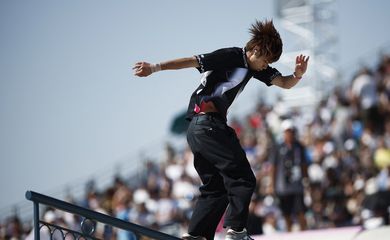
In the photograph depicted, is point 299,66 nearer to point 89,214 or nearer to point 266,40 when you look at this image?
point 266,40

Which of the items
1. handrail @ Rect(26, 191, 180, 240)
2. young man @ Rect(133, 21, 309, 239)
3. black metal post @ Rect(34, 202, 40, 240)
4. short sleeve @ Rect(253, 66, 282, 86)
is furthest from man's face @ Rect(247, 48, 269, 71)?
black metal post @ Rect(34, 202, 40, 240)

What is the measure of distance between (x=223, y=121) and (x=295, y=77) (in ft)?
2.39

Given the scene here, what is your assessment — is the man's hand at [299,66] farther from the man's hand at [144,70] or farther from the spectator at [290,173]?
the spectator at [290,173]

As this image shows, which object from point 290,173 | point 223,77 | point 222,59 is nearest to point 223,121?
point 223,77

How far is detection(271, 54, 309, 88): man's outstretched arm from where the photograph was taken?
676cm

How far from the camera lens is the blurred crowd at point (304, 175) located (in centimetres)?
1252

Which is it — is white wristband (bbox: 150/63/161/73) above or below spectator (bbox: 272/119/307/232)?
above

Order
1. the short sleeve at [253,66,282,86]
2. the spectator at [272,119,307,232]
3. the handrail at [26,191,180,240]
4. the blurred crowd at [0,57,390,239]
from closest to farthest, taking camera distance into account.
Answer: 1. the handrail at [26,191,180,240]
2. the short sleeve at [253,66,282,86]
3. the spectator at [272,119,307,232]
4. the blurred crowd at [0,57,390,239]

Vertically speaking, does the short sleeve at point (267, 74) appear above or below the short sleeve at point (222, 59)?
below

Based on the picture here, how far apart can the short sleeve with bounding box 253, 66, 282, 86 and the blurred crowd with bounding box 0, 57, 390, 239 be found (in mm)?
4876

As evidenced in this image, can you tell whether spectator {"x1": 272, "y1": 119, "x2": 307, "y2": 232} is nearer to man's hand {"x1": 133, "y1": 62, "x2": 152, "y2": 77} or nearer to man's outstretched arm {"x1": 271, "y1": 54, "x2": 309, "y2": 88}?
man's outstretched arm {"x1": 271, "y1": 54, "x2": 309, "y2": 88}

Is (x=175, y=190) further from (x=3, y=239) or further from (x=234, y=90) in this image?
(x=234, y=90)

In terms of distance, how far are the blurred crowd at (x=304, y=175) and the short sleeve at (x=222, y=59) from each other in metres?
5.22

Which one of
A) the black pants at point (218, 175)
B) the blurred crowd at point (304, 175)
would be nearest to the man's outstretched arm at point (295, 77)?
the black pants at point (218, 175)
